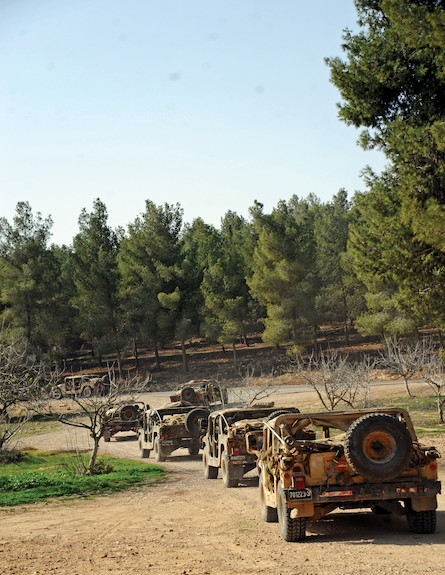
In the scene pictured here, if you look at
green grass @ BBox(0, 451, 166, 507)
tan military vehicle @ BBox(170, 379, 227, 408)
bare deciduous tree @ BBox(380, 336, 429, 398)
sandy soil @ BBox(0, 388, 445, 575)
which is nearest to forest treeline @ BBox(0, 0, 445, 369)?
bare deciduous tree @ BBox(380, 336, 429, 398)

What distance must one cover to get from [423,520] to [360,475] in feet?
3.83

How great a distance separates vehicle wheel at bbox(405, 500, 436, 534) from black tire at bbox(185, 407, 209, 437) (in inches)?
482

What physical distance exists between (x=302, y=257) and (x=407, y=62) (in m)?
32.6

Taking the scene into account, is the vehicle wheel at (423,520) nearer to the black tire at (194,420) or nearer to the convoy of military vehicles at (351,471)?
the convoy of military vehicles at (351,471)

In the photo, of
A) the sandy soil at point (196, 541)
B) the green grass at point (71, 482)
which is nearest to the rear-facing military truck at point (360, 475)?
the sandy soil at point (196, 541)

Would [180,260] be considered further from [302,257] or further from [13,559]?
[13,559]

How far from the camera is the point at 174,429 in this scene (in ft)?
69.9

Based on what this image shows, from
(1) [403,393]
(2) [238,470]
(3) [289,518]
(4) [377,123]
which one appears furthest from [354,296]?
(3) [289,518]

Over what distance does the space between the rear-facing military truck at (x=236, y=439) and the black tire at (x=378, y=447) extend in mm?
5392

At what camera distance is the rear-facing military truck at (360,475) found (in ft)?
28.9

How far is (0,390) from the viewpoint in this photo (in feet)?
77.3

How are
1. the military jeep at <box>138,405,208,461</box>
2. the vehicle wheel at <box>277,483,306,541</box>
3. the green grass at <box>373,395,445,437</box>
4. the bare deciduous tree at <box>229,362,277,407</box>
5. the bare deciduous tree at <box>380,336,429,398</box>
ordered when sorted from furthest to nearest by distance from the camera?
the bare deciduous tree at <box>380,336,429,398</box>, the bare deciduous tree at <box>229,362,277,407</box>, the green grass at <box>373,395,445,437</box>, the military jeep at <box>138,405,208,461</box>, the vehicle wheel at <box>277,483,306,541</box>

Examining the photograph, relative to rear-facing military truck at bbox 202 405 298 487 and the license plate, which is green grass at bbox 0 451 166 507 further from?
the license plate

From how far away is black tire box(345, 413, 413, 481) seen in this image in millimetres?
8781
